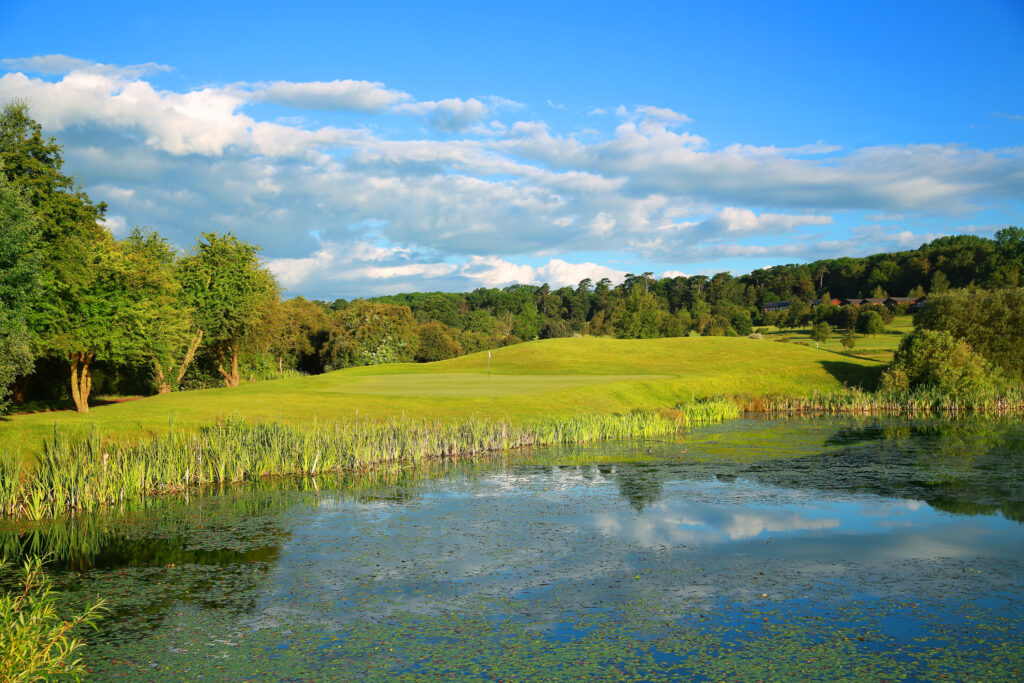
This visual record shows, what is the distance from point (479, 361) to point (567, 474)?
4855 cm

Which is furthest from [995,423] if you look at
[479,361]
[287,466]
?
[479,361]

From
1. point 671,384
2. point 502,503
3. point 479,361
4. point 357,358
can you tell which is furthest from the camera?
point 357,358

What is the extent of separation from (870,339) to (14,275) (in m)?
99.4

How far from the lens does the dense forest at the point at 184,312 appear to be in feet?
104

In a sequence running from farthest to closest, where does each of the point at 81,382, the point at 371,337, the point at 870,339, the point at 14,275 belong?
the point at 870,339, the point at 371,337, the point at 81,382, the point at 14,275

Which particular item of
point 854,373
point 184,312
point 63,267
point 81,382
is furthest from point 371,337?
point 63,267

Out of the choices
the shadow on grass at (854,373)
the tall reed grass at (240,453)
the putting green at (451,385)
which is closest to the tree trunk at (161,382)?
the putting green at (451,385)

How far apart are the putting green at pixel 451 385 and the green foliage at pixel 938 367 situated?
49.4 ft

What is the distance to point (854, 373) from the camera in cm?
5781

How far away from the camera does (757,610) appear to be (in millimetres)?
11242

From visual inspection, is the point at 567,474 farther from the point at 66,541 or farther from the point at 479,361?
the point at 479,361

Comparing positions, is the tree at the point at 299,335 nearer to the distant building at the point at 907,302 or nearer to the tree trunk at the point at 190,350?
the tree trunk at the point at 190,350

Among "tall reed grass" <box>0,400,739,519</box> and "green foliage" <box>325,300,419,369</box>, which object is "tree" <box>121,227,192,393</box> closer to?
"tall reed grass" <box>0,400,739,519</box>

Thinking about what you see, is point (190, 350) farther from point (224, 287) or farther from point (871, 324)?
point (871, 324)
